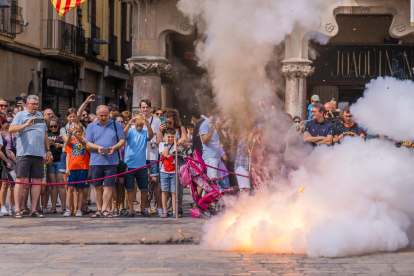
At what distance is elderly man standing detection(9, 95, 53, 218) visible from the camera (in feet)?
32.0

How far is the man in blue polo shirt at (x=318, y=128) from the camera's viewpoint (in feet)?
31.3

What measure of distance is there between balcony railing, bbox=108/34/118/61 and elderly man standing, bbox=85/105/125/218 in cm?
2232

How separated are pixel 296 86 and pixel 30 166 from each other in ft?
20.0

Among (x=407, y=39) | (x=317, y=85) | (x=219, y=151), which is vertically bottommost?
(x=219, y=151)

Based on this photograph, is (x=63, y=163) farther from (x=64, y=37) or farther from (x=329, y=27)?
(x=64, y=37)

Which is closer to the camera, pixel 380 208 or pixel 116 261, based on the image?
pixel 116 261

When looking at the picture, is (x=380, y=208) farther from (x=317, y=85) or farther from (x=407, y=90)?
(x=317, y=85)

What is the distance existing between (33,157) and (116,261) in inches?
160

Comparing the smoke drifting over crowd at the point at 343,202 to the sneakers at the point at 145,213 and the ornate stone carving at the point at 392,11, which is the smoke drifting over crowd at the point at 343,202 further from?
the ornate stone carving at the point at 392,11

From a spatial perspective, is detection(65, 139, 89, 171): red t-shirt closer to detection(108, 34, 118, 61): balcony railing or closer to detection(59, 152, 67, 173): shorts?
detection(59, 152, 67, 173): shorts

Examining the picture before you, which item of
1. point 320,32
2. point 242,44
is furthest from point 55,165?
point 320,32

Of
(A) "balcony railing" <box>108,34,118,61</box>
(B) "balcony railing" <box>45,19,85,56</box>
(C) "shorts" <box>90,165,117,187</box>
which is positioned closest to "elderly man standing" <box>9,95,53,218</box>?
(C) "shorts" <box>90,165,117,187</box>

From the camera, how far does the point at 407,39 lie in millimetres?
14656

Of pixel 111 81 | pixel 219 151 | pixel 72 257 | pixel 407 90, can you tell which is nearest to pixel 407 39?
pixel 219 151
